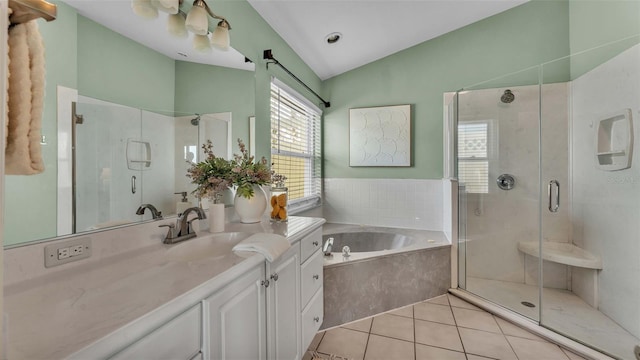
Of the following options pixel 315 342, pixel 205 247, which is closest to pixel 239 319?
pixel 205 247

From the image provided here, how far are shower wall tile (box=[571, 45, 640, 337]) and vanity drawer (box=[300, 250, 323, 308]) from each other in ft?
6.77

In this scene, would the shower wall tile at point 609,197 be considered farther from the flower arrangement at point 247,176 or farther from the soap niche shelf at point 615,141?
the flower arrangement at point 247,176

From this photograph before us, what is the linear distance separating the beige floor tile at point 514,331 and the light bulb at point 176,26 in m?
2.84

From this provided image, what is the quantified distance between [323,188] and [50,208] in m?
2.85

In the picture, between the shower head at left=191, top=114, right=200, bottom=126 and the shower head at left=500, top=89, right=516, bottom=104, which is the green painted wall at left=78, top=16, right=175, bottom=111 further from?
the shower head at left=500, top=89, right=516, bottom=104

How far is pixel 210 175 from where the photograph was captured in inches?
57.2

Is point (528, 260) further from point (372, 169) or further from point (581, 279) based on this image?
point (372, 169)

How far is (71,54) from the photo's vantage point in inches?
36.6

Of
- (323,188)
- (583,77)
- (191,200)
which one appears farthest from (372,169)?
(191,200)

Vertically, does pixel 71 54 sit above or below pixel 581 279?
above

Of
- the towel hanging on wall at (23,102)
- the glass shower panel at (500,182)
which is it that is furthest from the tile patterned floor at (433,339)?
the towel hanging on wall at (23,102)

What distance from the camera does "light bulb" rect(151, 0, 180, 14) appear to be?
1.23m

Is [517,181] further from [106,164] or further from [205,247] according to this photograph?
→ [106,164]

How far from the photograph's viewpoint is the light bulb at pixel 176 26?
1.31 metres
